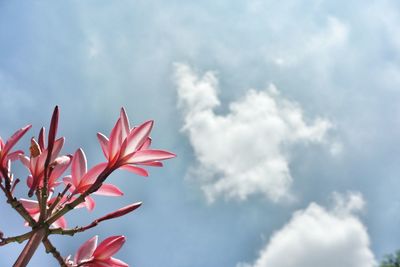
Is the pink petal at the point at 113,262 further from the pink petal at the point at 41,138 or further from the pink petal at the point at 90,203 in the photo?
the pink petal at the point at 41,138

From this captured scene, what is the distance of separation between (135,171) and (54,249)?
1.41 feet

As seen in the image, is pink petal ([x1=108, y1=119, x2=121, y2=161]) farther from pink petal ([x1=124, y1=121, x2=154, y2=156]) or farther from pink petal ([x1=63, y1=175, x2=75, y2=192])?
pink petal ([x1=63, y1=175, x2=75, y2=192])

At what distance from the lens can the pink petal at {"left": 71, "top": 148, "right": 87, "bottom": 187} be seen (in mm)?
1358

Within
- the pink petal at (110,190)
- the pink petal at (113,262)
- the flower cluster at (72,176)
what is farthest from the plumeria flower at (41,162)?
the pink petal at (113,262)

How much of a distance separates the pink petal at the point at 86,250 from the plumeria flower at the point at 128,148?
0.26m

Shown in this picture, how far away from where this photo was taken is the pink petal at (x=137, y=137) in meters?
1.41

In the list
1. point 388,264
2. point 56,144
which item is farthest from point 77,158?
point 388,264

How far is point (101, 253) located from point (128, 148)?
1.18ft

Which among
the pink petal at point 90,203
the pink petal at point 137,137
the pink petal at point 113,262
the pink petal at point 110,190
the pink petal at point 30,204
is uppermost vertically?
the pink petal at point 137,137

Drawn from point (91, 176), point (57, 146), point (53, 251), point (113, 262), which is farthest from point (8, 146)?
point (113, 262)

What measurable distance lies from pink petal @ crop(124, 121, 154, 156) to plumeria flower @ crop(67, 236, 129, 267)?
11.9 inches

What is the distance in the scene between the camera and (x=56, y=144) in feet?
4.38

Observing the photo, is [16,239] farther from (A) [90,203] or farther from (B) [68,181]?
(A) [90,203]

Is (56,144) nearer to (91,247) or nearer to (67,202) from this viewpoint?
(67,202)
